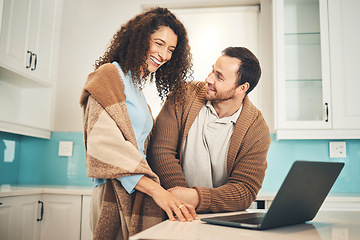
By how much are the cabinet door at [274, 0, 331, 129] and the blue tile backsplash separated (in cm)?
29

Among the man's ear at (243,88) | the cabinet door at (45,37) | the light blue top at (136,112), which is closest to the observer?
the light blue top at (136,112)

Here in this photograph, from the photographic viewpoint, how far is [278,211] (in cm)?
73

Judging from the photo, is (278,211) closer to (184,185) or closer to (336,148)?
(184,185)

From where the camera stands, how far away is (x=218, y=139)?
1343 millimetres

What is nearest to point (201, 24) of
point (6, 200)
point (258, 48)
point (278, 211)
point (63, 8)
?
point (258, 48)

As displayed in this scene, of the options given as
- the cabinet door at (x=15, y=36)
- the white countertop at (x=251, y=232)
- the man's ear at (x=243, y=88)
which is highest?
the cabinet door at (x=15, y=36)

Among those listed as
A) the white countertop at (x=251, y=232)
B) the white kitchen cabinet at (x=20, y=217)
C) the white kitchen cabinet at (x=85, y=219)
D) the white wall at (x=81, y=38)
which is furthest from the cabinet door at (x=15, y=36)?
the white countertop at (x=251, y=232)

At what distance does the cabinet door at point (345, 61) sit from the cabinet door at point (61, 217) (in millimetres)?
1765

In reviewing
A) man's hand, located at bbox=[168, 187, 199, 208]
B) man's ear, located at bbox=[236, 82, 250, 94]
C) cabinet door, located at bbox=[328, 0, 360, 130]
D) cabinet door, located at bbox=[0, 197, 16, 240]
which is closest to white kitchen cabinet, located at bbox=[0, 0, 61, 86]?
cabinet door, located at bbox=[0, 197, 16, 240]

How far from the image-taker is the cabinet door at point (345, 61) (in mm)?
2342

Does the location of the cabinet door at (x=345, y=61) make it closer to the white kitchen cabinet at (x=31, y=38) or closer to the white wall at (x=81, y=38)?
the white wall at (x=81, y=38)

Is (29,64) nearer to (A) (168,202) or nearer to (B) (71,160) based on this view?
(B) (71,160)

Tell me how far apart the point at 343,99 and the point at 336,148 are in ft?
1.33

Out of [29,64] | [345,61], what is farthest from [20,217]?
[345,61]
